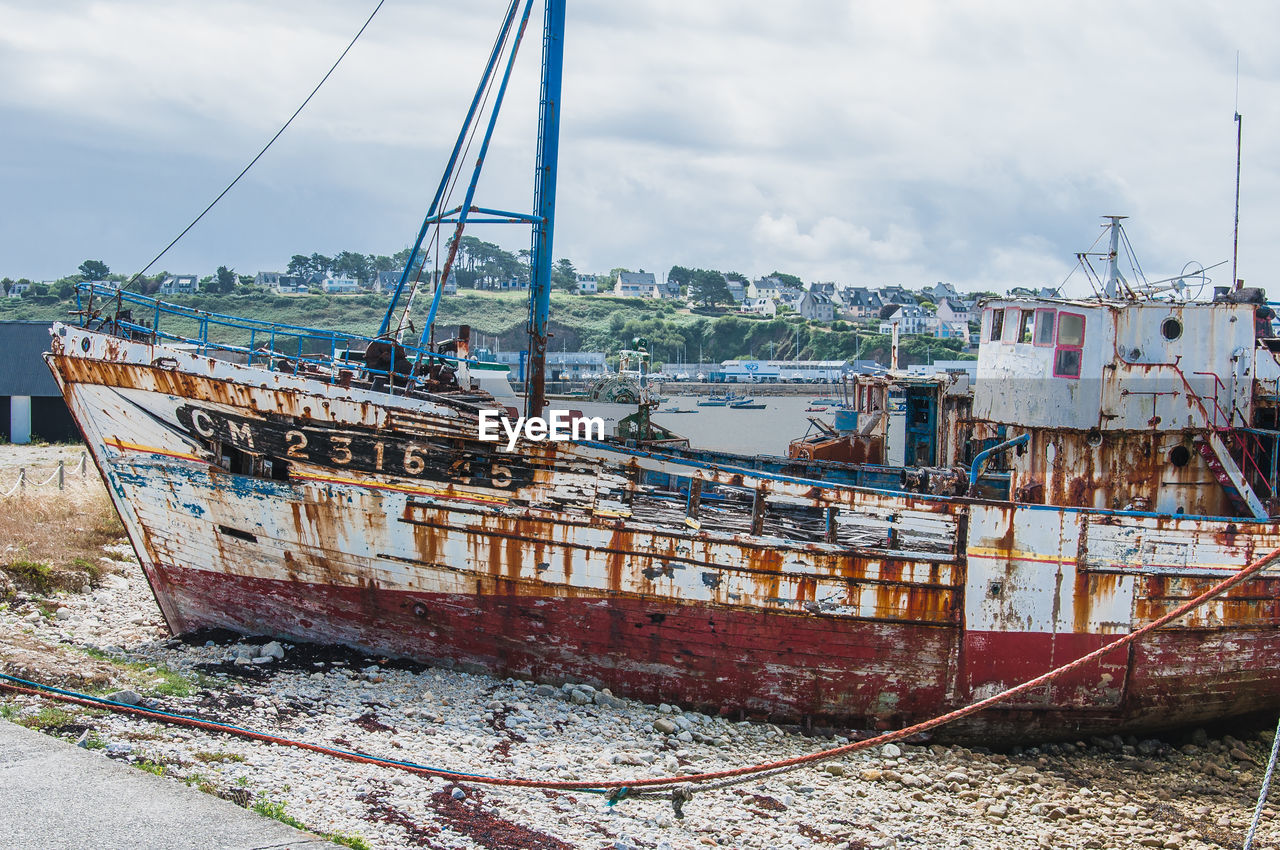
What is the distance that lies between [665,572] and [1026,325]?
5639 millimetres

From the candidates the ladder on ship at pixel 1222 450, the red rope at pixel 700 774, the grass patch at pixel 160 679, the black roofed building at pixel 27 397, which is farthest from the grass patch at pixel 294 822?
the black roofed building at pixel 27 397

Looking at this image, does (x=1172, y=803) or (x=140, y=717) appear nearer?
(x=140, y=717)

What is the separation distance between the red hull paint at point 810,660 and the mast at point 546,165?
140 inches

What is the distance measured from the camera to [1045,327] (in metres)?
11.7

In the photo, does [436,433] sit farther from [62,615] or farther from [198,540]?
[62,615]

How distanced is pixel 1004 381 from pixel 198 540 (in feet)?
33.3

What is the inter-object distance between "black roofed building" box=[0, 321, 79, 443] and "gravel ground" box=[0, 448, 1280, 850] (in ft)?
79.4

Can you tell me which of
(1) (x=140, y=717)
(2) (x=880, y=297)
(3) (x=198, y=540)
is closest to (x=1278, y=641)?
(1) (x=140, y=717)

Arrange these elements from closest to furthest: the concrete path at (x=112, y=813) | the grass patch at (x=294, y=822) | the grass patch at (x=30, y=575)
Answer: the concrete path at (x=112, y=813)
the grass patch at (x=294, y=822)
the grass patch at (x=30, y=575)

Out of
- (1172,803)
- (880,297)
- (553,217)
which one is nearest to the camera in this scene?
(1172,803)

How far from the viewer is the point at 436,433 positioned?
10.6 meters

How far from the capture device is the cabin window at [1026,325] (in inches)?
471

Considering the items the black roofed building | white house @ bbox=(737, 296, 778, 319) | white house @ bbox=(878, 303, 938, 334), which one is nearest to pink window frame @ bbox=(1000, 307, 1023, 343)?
the black roofed building

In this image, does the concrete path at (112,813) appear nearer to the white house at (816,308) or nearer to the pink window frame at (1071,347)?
the pink window frame at (1071,347)
